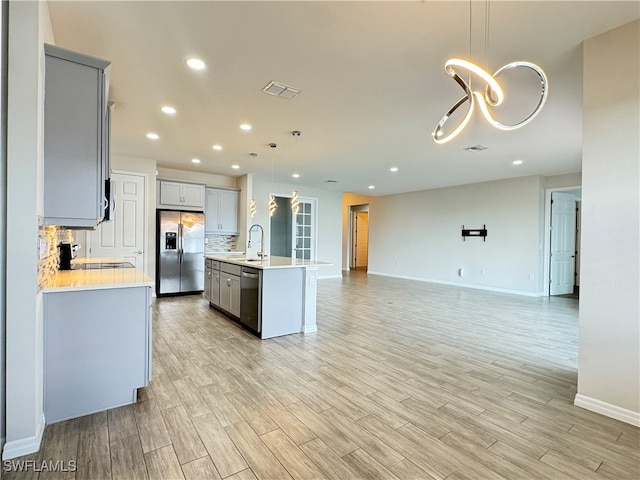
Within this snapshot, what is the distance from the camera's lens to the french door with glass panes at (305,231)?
902 centimetres

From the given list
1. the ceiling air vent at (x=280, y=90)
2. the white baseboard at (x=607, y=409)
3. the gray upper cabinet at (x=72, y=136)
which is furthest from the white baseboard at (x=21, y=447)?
the white baseboard at (x=607, y=409)

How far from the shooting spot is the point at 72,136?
6.73 ft

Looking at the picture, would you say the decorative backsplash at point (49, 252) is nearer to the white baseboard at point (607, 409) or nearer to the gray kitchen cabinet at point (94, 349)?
the gray kitchen cabinet at point (94, 349)

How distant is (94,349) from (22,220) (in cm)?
101

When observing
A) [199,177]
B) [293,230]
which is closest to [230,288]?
[199,177]

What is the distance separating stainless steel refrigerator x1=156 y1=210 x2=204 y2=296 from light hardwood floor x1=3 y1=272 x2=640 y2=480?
2451 millimetres

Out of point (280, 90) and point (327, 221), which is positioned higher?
point (280, 90)

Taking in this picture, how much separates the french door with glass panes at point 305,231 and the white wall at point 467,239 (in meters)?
2.64

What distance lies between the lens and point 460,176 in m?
7.36

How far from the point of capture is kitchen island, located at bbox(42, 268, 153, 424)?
2.12 metres

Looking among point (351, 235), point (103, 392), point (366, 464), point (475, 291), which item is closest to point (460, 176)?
point (475, 291)

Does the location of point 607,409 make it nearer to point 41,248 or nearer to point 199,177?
point 41,248

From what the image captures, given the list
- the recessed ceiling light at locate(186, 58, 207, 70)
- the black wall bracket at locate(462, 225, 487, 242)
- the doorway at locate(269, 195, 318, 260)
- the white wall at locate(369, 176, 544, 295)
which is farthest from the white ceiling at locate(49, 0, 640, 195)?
the doorway at locate(269, 195, 318, 260)

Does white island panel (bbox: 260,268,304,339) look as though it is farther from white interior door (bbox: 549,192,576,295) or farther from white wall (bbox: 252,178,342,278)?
white interior door (bbox: 549,192,576,295)
